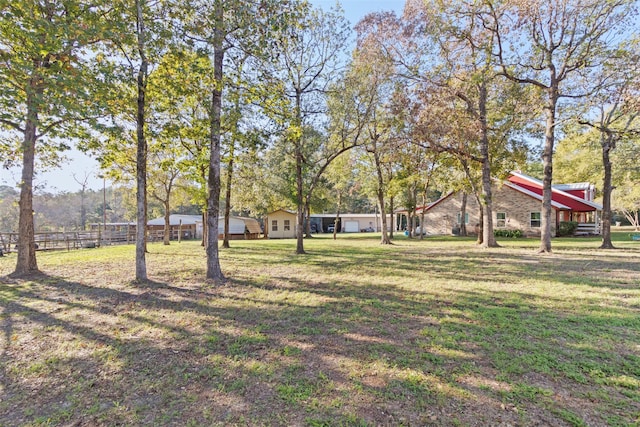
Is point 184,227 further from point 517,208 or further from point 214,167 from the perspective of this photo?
point 517,208

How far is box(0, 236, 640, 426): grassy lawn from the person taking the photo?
246 centimetres

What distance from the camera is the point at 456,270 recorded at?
8.95 m

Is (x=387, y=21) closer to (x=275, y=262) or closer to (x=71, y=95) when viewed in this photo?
(x=275, y=262)

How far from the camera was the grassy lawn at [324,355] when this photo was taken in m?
2.46

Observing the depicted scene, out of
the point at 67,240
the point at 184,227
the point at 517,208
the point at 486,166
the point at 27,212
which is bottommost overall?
the point at 67,240

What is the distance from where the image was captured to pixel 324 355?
345 cm

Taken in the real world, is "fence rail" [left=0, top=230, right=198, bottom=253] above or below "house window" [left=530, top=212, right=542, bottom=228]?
below

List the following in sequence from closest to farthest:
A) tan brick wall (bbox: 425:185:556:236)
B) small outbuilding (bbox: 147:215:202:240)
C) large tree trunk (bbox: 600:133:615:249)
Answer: large tree trunk (bbox: 600:133:615:249), tan brick wall (bbox: 425:185:556:236), small outbuilding (bbox: 147:215:202:240)

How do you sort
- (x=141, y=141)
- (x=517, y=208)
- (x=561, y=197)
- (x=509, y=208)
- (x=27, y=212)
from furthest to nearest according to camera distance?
(x=561, y=197), (x=509, y=208), (x=517, y=208), (x=27, y=212), (x=141, y=141)

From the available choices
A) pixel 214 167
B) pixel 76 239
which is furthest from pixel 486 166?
pixel 76 239

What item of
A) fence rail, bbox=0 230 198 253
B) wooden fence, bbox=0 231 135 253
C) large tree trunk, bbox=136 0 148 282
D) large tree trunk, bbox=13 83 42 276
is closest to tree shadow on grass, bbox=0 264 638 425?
large tree trunk, bbox=136 0 148 282

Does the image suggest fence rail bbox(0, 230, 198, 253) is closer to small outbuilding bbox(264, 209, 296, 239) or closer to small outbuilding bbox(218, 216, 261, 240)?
small outbuilding bbox(218, 216, 261, 240)

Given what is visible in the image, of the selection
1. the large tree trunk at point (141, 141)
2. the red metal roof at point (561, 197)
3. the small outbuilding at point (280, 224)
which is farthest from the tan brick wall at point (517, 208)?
the large tree trunk at point (141, 141)

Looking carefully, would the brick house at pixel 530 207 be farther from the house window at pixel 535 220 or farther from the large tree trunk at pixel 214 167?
the large tree trunk at pixel 214 167
